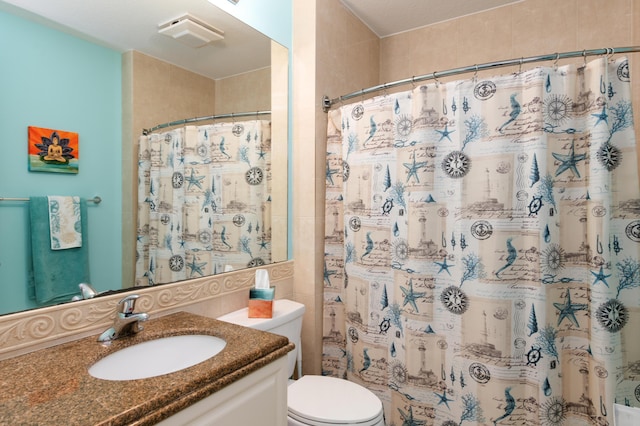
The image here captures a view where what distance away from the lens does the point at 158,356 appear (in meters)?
1.05

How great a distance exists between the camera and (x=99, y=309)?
105cm

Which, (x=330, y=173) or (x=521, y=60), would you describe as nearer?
(x=521, y=60)

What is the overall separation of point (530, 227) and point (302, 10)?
1.61 m

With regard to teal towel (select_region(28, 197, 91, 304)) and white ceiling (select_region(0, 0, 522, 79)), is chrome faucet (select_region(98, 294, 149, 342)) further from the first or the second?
white ceiling (select_region(0, 0, 522, 79))

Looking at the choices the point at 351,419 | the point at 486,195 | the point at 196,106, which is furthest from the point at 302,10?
the point at 351,419

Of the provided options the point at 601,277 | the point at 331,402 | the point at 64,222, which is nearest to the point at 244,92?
the point at 64,222

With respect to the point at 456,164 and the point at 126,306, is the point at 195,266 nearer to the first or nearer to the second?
the point at 126,306

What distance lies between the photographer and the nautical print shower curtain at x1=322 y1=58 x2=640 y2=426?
1.27m

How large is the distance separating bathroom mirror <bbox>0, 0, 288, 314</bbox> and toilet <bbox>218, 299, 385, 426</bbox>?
1.24 feet

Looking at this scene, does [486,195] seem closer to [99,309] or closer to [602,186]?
[602,186]

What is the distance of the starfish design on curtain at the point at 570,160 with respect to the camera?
133cm

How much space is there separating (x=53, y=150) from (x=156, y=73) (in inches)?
18.6

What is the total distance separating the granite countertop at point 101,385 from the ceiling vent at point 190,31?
3.76ft

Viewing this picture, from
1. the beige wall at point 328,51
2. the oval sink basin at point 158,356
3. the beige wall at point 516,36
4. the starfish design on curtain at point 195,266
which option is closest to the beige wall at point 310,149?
the beige wall at point 328,51
